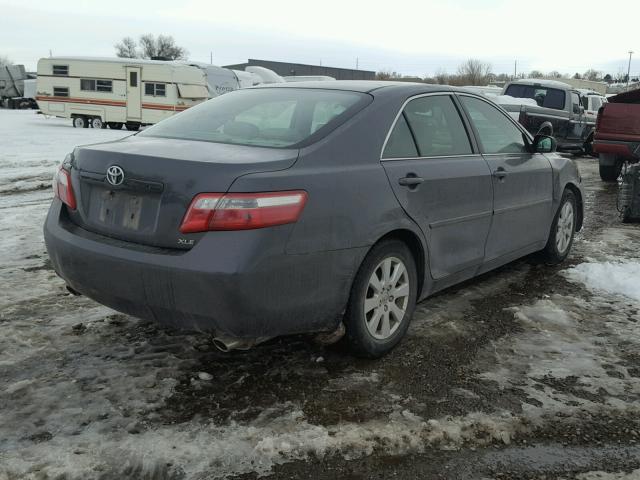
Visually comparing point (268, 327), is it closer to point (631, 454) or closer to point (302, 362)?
point (302, 362)

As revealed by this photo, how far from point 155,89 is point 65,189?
22988 mm

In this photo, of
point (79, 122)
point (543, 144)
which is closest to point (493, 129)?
point (543, 144)

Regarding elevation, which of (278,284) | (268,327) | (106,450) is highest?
(278,284)

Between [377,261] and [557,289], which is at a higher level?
[377,261]

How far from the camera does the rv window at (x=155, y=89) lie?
81.8ft

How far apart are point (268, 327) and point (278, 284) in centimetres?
23

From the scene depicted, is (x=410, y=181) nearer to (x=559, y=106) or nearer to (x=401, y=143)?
(x=401, y=143)

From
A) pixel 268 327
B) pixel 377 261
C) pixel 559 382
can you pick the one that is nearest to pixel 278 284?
pixel 268 327

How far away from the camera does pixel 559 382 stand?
3.38m

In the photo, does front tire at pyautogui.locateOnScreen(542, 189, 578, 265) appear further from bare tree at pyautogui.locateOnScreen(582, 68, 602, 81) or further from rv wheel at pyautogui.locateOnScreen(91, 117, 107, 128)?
bare tree at pyautogui.locateOnScreen(582, 68, 602, 81)

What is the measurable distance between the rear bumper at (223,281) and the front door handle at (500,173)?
5.35 feet

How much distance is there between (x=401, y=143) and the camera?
365 cm

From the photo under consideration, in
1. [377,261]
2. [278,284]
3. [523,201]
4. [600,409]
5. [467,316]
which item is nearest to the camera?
[278,284]

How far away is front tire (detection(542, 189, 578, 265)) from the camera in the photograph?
18.1 feet
